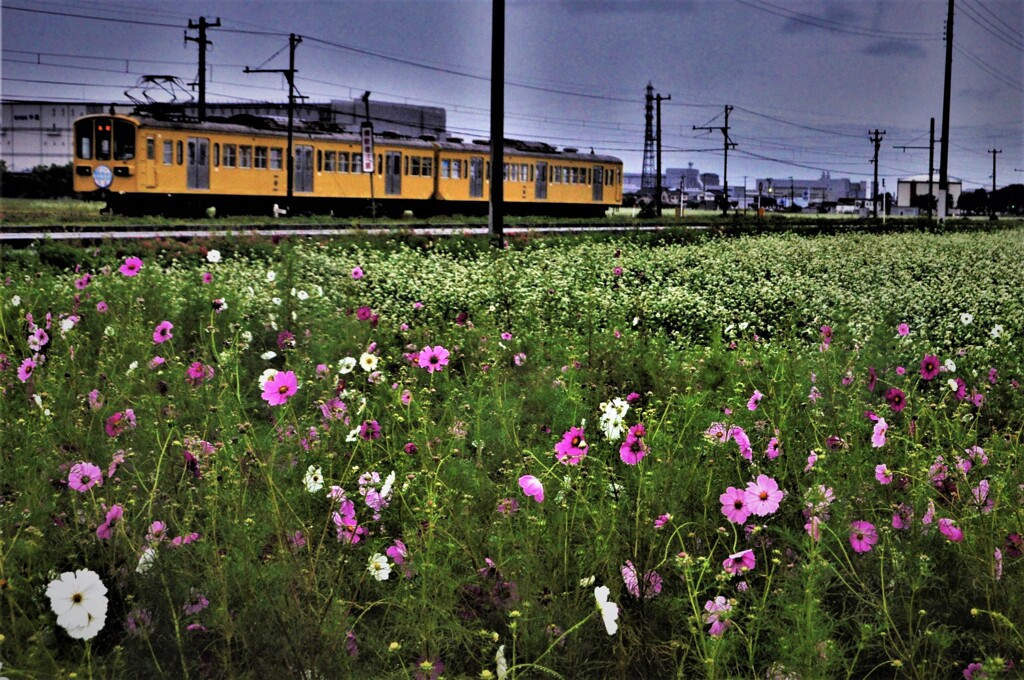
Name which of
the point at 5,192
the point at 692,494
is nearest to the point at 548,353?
the point at 692,494

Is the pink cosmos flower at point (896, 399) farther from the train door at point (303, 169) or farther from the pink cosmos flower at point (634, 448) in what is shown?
the train door at point (303, 169)

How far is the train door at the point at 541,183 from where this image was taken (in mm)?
34719

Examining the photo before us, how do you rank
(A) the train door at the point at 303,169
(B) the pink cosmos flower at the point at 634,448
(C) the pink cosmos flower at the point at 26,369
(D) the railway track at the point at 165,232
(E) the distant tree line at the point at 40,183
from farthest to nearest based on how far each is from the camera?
(E) the distant tree line at the point at 40,183 → (A) the train door at the point at 303,169 → (D) the railway track at the point at 165,232 → (C) the pink cosmos flower at the point at 26,369 → (B) the pink cosmos flower at the point at 634,448

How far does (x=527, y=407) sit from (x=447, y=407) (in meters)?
0.67

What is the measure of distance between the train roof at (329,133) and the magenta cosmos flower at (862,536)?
23317 mm

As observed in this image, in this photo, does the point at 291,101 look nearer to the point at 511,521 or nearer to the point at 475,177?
the point at 475,177

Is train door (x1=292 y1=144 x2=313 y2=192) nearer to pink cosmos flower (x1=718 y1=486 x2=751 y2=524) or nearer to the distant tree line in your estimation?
the distant tree line

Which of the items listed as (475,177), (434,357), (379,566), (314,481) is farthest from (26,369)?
(475,177)

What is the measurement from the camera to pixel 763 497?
2693 mm

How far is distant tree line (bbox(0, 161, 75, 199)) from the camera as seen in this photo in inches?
1704

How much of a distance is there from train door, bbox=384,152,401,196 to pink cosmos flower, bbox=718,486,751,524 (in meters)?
27.9

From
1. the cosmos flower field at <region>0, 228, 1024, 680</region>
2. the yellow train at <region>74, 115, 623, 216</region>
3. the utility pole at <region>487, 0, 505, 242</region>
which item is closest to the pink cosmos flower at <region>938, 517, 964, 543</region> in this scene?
the cosmos flower field at <region>0, 228, 1024, 680</region>

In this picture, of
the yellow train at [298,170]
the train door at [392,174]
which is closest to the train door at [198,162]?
the yellow train at [298,170]

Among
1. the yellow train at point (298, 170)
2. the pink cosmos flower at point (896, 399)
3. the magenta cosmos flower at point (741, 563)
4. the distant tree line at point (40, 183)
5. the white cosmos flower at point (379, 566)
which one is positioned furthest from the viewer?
the distant tree line at point (40, 183)
